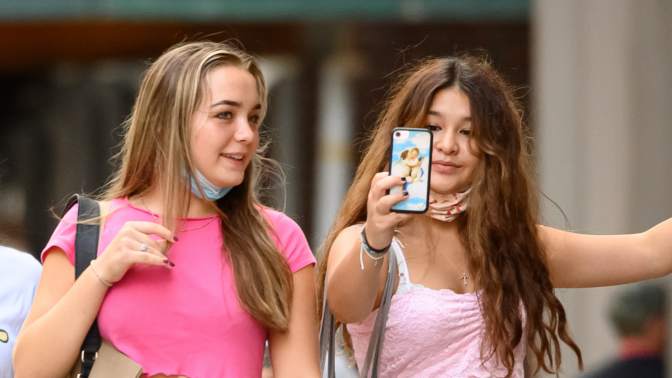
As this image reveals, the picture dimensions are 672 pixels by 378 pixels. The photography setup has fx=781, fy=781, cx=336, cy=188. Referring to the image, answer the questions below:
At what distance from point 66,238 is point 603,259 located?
1.75 metres

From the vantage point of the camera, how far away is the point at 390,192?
6.86 feet

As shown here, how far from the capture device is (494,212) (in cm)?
256

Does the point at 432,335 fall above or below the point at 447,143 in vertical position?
below

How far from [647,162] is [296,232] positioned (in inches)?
114

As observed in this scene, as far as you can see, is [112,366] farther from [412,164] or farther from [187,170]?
[412,164]

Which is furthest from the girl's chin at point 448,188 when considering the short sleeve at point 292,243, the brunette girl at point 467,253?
the short sleeve at point 292,243

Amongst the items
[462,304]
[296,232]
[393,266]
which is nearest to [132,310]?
[296,232]

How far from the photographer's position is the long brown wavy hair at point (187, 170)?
2268mm

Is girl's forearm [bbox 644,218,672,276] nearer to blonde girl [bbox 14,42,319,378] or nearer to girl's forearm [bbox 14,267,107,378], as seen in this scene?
blonde girl [bbox 14,42,319,378]

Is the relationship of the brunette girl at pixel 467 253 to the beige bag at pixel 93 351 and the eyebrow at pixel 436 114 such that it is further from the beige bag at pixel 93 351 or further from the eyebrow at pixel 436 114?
the beige bag at pixel 93 351

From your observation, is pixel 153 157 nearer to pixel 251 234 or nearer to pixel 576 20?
pixel 251 234

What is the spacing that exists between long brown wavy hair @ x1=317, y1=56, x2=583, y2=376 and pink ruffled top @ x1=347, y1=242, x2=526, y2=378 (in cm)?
4

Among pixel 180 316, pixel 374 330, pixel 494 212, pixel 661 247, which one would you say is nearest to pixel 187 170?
pixel 180 316

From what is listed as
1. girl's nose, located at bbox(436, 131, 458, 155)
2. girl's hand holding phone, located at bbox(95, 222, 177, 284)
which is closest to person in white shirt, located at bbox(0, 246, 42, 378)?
girl's hand holding phone, located at bbox(95, 222, 177, 284)
